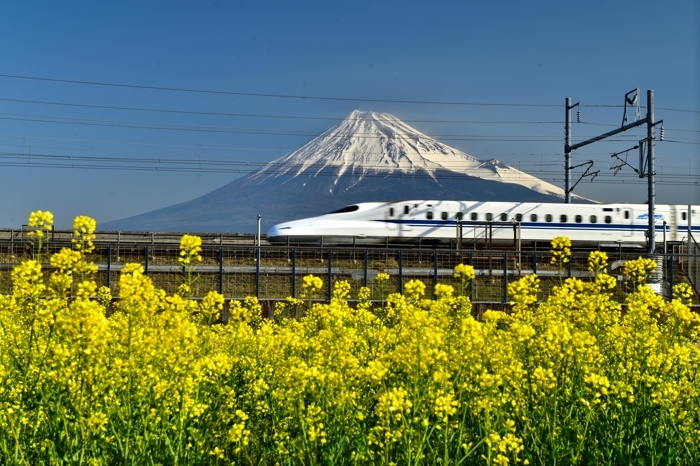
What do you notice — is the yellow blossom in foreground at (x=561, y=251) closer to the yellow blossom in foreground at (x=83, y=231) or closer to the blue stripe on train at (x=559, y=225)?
the yellow blossom in foreground at (x=83, y=231)

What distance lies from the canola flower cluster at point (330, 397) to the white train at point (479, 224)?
29.5 metres

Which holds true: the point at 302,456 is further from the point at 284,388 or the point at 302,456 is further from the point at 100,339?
the point at 100,339

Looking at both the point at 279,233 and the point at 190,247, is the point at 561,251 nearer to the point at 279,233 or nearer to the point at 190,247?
the point at 190,247

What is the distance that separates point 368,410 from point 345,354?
51 cm

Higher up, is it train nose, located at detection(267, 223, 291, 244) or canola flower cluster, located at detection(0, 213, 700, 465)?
train nose, located at detection(267, 223, 291, 244)

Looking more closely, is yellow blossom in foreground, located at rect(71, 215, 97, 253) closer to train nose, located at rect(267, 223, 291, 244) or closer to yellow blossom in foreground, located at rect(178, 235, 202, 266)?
yellow blossom in foreground, located at rect(178, 235, 202, 266)

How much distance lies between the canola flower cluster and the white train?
29513 millimetres

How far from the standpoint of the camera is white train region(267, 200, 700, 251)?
36.1 metres

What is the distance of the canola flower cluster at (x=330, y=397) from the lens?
420cm

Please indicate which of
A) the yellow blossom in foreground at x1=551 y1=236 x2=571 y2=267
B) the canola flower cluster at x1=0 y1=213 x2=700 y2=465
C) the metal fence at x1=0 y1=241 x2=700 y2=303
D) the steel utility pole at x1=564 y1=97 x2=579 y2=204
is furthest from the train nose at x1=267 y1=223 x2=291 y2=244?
the canola flower cluster at x1=0 y1=213 x2=700 y2=465

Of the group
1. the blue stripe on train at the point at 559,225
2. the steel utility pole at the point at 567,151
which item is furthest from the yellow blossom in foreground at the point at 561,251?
the blue stripe on train at the point at 559,225

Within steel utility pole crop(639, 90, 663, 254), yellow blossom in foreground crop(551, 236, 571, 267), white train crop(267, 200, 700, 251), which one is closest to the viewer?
yellow blossom in foreground crop(551, 236, 571, 267)

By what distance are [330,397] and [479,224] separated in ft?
105

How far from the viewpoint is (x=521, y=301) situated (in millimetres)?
5848
